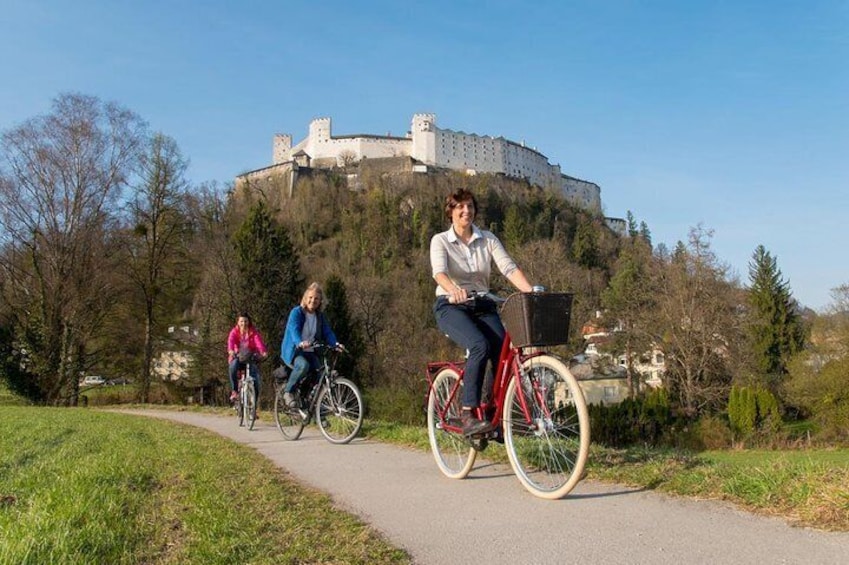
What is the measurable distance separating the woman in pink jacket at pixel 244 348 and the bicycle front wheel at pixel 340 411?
3.19 meters

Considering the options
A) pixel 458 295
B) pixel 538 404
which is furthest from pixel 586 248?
pixel 538 404

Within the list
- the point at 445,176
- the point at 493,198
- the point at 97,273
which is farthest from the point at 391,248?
the point at 97,273

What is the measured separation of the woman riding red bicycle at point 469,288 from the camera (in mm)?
4500

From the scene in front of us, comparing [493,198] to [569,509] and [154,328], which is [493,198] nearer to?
[154,328]

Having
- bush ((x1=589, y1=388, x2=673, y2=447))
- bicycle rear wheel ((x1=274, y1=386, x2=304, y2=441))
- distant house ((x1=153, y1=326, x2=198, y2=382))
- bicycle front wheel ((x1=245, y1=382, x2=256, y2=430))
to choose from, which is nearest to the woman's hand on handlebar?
bicycle rear wheel ((x1=274, y1=386, x2=304, y2=441))

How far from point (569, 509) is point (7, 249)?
32.5m

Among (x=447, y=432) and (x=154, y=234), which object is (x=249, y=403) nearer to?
(x=447, y=432)

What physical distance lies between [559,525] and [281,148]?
142 m

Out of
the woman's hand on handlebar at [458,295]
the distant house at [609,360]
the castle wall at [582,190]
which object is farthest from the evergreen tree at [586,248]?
the woman's hand on handlebar at [458,295]

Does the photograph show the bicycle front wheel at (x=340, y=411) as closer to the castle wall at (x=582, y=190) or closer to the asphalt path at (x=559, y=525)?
the asphalt path at (x=559, y=525)

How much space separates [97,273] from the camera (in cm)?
3006

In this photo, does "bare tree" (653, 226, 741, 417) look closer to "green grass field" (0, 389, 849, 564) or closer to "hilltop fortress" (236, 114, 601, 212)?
"green grass field" (0, 389, 849, 564)

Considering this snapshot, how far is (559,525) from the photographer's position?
10.8 ft

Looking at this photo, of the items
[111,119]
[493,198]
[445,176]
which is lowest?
[111,119]
